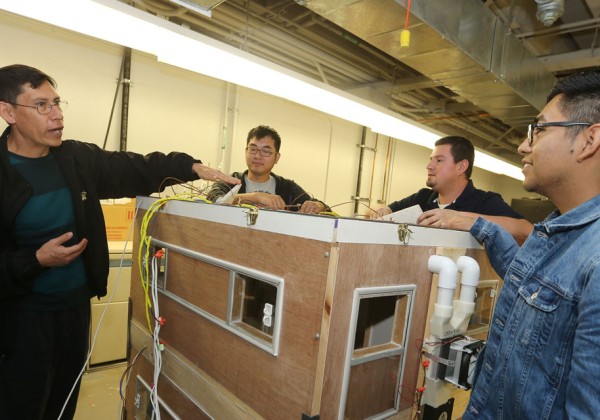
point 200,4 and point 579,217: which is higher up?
point 200,4

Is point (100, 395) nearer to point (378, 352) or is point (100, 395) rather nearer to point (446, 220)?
point (378, 352)

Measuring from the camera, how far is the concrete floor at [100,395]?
6.64ft

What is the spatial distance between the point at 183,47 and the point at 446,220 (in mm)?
1274

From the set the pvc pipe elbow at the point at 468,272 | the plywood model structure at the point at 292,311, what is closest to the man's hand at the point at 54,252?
the plywood model structure at the point at 292,311

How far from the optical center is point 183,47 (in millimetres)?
1474

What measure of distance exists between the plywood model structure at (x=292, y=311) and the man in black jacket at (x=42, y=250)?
41 cm

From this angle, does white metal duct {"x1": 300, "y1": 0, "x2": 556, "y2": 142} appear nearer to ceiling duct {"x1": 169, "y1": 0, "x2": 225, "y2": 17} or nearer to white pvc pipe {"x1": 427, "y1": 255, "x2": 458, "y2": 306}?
ceiling duct {"x1": 169, "y1": 0, "x2": 225, "y2": 17}

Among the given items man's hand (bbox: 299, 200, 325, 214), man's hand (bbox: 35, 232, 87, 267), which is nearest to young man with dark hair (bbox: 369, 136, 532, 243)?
man's hand (bbox: 299, 200, 325, 214)

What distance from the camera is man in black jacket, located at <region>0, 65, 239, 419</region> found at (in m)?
1.21

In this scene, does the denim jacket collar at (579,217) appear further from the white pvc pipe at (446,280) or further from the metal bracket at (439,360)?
the metal bracket at (439,360)

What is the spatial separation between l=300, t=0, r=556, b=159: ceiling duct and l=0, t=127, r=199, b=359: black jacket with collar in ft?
3.47

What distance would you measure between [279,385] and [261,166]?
4.80 ft

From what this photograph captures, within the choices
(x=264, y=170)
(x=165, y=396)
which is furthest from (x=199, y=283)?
(x=264, y=170)

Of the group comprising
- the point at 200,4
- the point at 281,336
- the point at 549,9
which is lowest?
the point at 281,336
